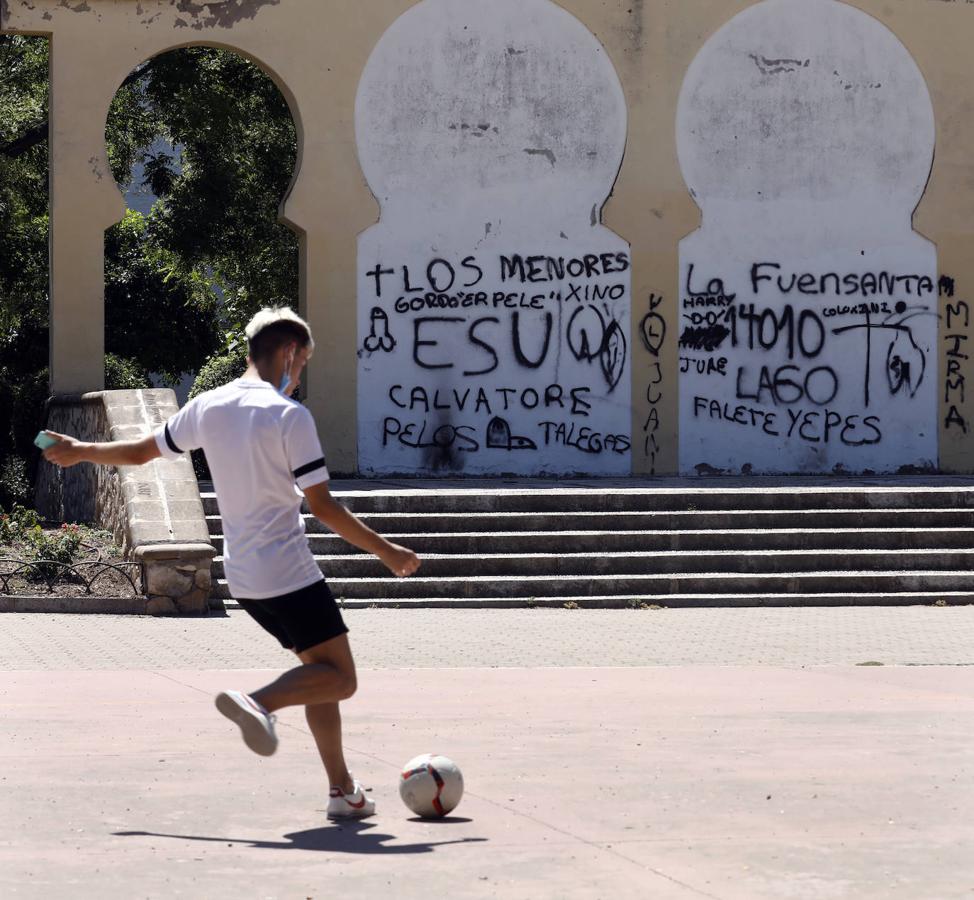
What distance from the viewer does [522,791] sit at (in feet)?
21.6

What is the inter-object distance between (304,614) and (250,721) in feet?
1.50

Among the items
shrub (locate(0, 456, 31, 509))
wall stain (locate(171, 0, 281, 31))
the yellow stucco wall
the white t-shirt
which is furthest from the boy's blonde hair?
shrub (locate(0, 456, 31, 509))

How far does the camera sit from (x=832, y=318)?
2064 cm

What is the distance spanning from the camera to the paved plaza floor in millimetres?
5254

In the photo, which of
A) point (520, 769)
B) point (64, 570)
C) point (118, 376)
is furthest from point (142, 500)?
point (118, 376)

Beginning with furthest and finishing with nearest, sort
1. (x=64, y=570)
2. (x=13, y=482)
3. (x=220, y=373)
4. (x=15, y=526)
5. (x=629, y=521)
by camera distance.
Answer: (x=220, y=373) → (x=13, y=482) → (x=629, y=521) → (x=15, y=526) → (x=64, y=570)

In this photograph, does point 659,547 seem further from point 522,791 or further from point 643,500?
point 522,791

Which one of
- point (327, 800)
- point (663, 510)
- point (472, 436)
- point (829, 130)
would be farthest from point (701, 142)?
point (327, 800)

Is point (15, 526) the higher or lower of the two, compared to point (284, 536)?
lower

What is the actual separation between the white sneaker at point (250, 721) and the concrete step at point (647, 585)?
8308 mm

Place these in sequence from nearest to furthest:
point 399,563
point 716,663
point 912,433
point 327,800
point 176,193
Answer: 1. point 399,563
2. point 327,800
3. point 716,663
4. point 912,433
5. point 176,193

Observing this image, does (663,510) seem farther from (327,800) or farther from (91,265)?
(327,800)

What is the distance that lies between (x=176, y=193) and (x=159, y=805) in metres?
20.8

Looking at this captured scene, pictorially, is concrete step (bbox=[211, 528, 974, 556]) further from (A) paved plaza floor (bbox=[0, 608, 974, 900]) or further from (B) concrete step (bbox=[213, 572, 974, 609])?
(A) paved plaza floor (bbox=[0, 608, 974, 900])
